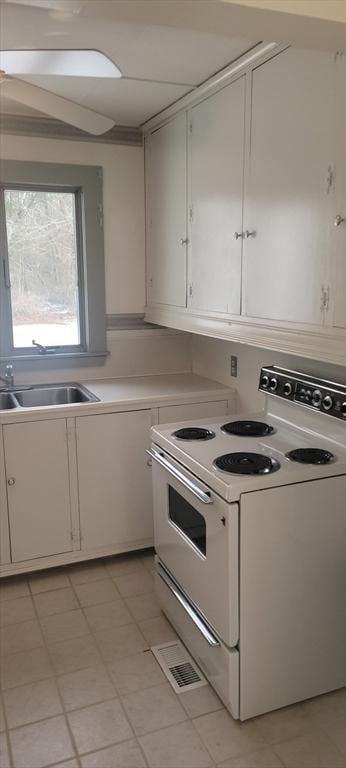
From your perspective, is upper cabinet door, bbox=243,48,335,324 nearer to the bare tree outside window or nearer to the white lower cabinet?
the white lower cabinet

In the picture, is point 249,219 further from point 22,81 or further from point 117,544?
point 117,544

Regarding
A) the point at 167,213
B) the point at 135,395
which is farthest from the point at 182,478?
the point at 167,213

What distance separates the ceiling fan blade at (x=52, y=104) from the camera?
2.01 metres

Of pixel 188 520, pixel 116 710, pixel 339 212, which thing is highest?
pixel 339 212

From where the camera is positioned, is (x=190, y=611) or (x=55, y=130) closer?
(x=190, y=611)

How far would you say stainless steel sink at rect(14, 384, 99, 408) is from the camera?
313 centimetres

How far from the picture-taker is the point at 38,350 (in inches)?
130

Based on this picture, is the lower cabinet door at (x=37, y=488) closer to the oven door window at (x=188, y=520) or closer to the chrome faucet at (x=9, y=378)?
the chrome faucet at (x=9, y=378)

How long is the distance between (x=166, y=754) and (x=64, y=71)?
226 cm

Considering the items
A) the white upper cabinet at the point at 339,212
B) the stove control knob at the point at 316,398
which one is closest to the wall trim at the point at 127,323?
the stove control knob at the point at 316,398

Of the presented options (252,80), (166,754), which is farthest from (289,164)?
(166,754)

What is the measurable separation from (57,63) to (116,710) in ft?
7.19

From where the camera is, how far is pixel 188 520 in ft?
7.11

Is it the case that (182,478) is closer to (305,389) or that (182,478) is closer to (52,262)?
(305,389)
